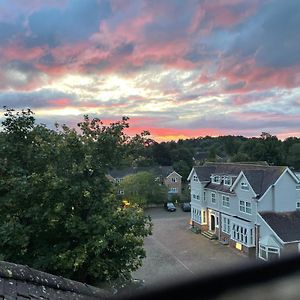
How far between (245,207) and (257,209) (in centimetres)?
151

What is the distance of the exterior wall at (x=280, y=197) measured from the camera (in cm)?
2228

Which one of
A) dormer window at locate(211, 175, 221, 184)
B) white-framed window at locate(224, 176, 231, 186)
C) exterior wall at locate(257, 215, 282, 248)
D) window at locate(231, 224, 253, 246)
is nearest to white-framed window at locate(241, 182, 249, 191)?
exterior wall at locate(257, 215, 282, 248)

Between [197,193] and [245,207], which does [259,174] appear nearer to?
[245,207]

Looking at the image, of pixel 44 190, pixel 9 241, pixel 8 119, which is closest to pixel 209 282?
pixel 9 241

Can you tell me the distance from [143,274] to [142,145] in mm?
10425

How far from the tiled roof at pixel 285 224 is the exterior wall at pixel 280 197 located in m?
0.37

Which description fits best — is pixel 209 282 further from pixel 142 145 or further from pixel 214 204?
pixel 214 204

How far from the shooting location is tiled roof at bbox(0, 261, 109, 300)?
10.6 feet

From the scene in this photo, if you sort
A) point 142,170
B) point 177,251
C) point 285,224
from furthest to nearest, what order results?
point 142,170, point 177,251, point 285,224

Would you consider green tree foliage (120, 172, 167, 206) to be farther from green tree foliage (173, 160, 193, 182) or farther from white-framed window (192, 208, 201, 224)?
green tree foliage (173, 160, 193, 182)

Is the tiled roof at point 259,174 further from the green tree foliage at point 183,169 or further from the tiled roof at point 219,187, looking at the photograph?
the green tree foliage at point 183,169

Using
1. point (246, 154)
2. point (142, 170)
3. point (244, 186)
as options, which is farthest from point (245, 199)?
point (246, 154)

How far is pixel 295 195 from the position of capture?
22703 mm

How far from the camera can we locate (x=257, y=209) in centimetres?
2236
